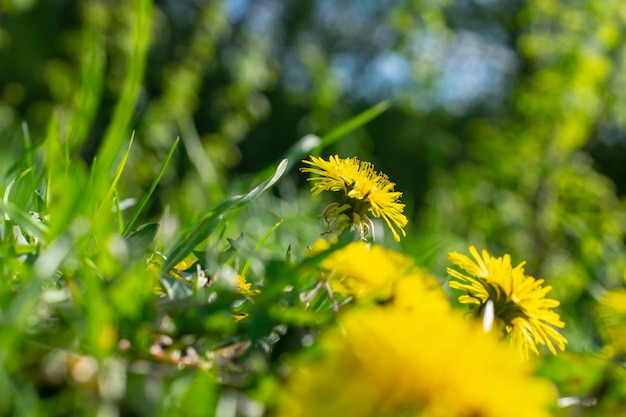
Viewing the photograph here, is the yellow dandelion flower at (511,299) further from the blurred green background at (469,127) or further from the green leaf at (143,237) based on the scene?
the blurred green background at (469,127)

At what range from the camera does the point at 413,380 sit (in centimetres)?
24

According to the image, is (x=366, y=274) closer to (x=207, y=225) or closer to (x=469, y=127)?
(x=207, y=225)

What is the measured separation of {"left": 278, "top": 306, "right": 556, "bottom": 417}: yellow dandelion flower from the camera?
23 cm

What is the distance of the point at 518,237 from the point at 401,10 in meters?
1.22

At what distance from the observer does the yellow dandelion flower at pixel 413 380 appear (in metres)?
0.23

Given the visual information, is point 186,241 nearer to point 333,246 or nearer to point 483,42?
point 333,246

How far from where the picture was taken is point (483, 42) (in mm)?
7773

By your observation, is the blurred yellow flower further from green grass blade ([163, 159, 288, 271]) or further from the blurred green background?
the blurred green background

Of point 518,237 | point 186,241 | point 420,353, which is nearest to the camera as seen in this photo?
point 420,353

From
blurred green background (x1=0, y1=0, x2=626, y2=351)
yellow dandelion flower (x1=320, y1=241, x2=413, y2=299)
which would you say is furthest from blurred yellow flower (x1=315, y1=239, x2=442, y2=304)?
blurred green background (x1=0, y1=0, x2=626, y2=351)

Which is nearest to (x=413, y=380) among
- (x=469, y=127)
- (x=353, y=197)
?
(x=353, y=197)

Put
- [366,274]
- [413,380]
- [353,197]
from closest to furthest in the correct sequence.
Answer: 1. [413,380]
2. [366,274]
3. [353,197]

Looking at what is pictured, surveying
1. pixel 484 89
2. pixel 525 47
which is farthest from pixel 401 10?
pixel 484 89

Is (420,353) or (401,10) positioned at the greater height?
(420,353)
